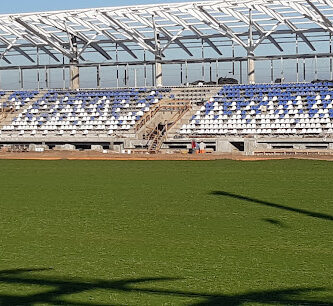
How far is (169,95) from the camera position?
48.2 m

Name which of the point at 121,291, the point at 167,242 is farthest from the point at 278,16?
the point at 121,291

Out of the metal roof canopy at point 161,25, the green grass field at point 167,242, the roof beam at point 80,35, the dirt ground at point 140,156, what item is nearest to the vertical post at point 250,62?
the metal roof canopy at point 161,25

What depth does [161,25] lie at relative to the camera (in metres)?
46.8

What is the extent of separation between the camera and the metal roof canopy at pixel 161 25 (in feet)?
141

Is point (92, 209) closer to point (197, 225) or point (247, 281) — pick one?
point (197, 225)

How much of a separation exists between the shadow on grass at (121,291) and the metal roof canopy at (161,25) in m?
33.2

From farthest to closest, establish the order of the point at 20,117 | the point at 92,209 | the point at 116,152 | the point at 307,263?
the point at 20,117, the point at 116,152, the point at 92,209, the point at 307,263

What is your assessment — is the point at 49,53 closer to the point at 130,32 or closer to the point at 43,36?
the point at 43,36

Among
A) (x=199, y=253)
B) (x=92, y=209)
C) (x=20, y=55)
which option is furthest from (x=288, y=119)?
(x=199, y=253)

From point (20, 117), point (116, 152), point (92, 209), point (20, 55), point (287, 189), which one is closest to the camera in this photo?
point (92, 209)

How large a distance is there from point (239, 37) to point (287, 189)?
2968 centimetres

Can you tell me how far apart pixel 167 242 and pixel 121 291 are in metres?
3.36

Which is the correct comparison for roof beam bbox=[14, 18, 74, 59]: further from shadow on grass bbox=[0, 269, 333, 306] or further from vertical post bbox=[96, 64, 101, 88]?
shadow on grass bbox=[0, 269, 333, 306]

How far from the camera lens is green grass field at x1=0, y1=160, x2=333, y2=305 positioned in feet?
27.5
